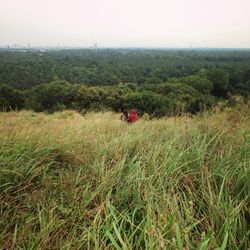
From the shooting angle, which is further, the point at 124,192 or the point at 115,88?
the point at 115,88

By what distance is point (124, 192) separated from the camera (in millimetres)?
2418

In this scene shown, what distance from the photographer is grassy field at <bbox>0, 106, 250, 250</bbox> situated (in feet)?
6.34

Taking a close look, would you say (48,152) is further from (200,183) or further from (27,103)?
(27,103)

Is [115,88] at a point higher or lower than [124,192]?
lower

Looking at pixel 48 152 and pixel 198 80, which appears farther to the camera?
pixel 198 80

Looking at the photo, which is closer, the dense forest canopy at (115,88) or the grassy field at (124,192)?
the grassy field at (124,192)

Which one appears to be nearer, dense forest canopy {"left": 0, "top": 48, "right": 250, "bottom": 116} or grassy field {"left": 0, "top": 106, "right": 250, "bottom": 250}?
grassy field {"left": 0, "top": 106, "right": 250, "bottom": 250}

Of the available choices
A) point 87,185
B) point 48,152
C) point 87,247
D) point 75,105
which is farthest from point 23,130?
point 75,105

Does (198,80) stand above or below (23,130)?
below

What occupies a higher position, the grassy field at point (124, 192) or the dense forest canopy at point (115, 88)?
the grassy field at point (124, 192)

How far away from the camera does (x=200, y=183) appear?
256 cm

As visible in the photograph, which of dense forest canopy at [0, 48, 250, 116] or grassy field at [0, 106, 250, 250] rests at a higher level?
grassy field at [0, 106, 250, 250]

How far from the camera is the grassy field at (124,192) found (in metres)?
1.93

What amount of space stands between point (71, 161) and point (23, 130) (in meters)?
0.83
